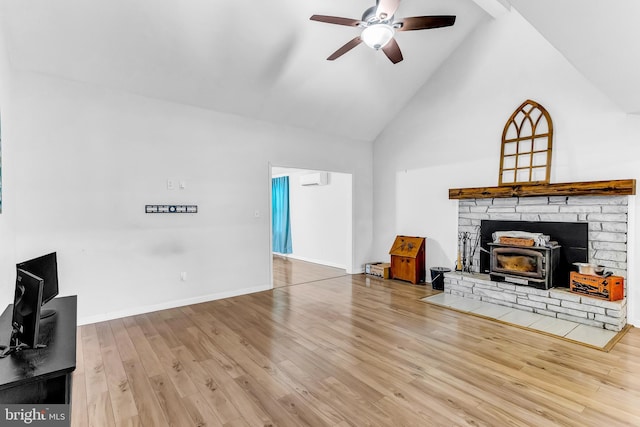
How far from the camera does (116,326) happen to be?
11.4 ft

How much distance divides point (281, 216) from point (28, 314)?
22.6ft

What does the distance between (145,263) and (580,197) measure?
527 cm

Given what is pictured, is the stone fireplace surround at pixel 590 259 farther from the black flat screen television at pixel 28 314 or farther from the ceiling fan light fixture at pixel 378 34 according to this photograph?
the black flat screen television at pixel 28 314

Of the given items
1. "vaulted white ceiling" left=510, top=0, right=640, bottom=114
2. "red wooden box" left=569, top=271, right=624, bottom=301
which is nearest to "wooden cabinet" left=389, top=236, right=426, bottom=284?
"red wooden box" left=569, top=271, right=624, bottom=301

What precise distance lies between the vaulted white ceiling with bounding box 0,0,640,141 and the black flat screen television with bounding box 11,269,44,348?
8.07 ft

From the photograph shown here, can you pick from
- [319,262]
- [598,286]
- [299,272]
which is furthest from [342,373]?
[319,262]

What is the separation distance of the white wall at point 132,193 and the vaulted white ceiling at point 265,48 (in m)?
0.28

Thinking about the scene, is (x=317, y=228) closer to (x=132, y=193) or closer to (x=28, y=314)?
(x=132, y=193)

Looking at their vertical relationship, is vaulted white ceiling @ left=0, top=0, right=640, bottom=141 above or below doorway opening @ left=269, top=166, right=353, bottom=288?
above

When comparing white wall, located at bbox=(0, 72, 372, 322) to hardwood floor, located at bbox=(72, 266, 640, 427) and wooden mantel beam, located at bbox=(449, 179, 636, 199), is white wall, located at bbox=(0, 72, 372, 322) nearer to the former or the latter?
hardwood floor, located at bbox=(72, 266, 640, 427)

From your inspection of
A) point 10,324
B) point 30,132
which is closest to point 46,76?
point 30,132

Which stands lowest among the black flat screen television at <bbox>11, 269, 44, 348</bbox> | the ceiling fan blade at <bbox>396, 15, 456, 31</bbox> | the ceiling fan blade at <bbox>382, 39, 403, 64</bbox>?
the black flat screen television at <bbox>11, 269, 44, 348</bbox>

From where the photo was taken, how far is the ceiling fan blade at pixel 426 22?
9.26ft

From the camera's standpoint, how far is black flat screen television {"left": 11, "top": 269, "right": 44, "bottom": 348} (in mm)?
1639
